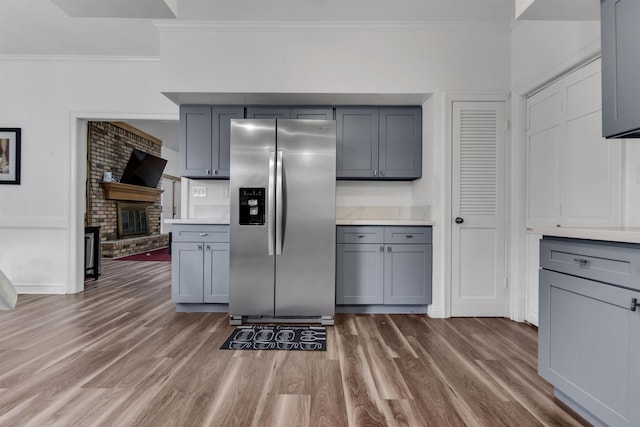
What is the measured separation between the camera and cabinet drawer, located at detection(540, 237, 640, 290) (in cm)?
127

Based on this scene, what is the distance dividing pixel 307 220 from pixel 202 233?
1108mm

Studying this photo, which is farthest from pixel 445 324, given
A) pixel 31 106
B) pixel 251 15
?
pixel 31 106

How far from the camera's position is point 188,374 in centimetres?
203

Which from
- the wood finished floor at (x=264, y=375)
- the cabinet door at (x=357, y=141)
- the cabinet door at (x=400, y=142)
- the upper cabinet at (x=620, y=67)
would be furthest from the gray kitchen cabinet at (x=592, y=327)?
the cabinet door at (x=357, y=141)

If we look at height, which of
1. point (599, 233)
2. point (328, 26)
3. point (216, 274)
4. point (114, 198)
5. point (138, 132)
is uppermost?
point (138, 132)

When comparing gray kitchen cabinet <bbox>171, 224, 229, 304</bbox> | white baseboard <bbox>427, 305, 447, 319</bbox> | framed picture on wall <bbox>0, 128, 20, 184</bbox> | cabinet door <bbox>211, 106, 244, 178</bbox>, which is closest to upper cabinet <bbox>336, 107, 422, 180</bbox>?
cabinet door <bbox>211, 106, 244, 178</bbox>

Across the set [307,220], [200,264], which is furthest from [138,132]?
[307,220]

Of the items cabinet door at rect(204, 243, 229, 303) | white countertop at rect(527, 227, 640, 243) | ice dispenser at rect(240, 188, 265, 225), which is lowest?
cabinet door at rect(204, 243, 229, 303)

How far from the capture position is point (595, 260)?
1420 mm

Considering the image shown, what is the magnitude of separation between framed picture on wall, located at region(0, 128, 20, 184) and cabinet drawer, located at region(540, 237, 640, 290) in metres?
5.26

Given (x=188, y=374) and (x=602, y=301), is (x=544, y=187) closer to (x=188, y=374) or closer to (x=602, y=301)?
(x=602, y=301)

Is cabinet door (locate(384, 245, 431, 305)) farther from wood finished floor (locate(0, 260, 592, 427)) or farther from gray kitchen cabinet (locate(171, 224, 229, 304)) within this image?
gray kitchen cabinet (locate(171, 224, 229, 304))

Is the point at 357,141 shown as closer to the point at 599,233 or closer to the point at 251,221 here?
the point at 251,221

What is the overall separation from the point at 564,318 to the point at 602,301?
24 centimetres
